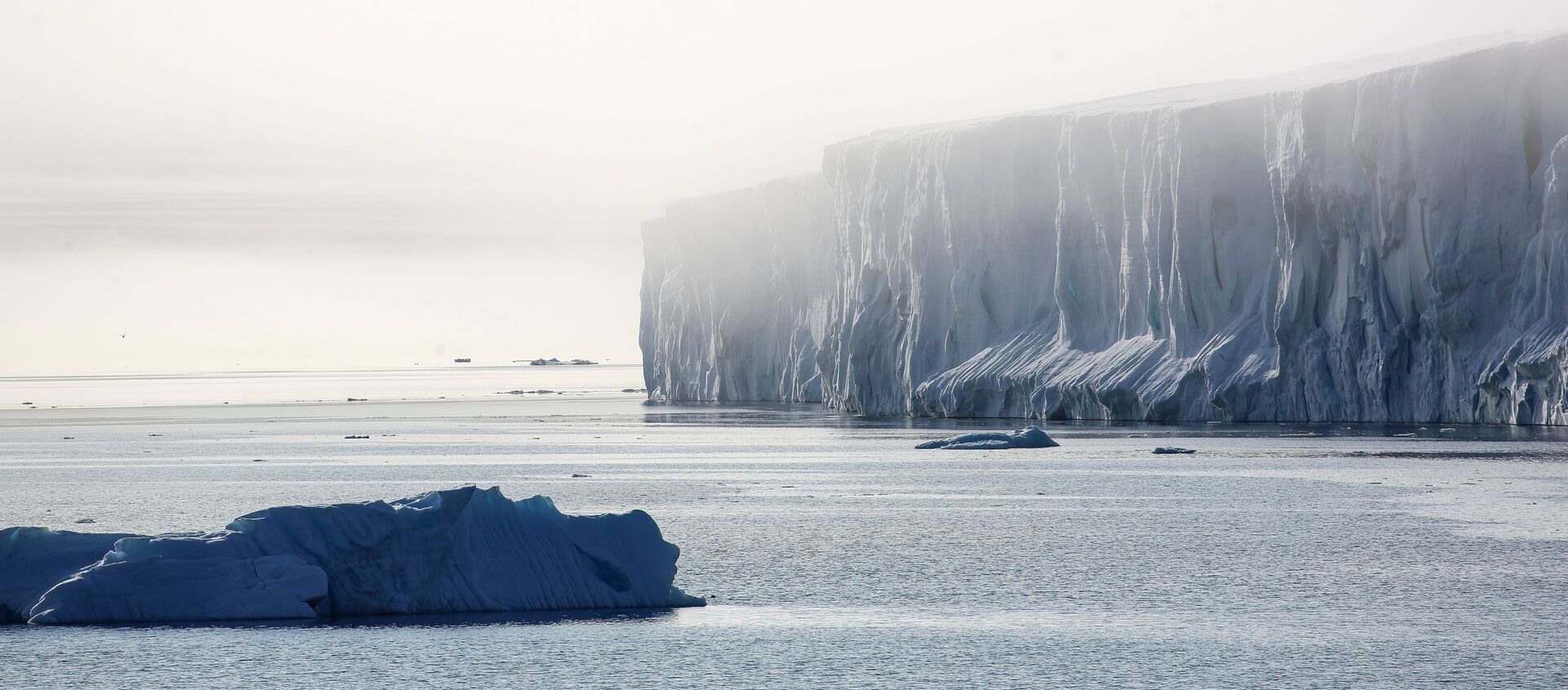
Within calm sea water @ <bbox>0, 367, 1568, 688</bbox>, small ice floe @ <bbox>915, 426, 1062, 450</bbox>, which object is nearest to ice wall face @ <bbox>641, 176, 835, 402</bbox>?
small ice floe @ <bbox>915, 426, 1062, 450</bbox>

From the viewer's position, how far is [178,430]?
4962cm

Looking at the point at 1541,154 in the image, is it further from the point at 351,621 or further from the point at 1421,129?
the point at 351,621

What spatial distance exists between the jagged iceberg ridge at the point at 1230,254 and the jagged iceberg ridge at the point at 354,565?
78.9ft

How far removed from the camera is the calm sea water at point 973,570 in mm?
8281

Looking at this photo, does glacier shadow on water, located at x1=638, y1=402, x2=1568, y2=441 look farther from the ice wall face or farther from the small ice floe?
the small ice floe

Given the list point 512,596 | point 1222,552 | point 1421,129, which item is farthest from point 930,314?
point 512,596

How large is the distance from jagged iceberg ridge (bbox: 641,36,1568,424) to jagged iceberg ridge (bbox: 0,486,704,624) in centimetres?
2405

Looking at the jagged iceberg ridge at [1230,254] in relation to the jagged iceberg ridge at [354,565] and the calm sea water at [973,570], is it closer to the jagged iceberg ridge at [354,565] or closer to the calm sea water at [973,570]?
the calm sea water at [973,570]

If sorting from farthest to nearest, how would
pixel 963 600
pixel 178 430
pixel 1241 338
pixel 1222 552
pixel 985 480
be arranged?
pixel 178 430 → pixel 1241 338 → pixel 985 480 → pixel 1222 552 → pixel 963 600

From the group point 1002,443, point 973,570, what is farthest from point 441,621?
point 1002,443

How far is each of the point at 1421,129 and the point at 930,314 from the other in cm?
1792

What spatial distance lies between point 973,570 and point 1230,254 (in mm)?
27870

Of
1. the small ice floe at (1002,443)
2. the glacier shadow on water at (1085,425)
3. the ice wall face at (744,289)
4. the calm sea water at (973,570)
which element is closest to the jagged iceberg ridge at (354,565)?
the calm sea water at (973,570)

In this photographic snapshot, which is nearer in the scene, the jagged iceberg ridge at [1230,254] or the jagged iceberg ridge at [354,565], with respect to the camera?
the jagged iceberg ridge at [354,565]
